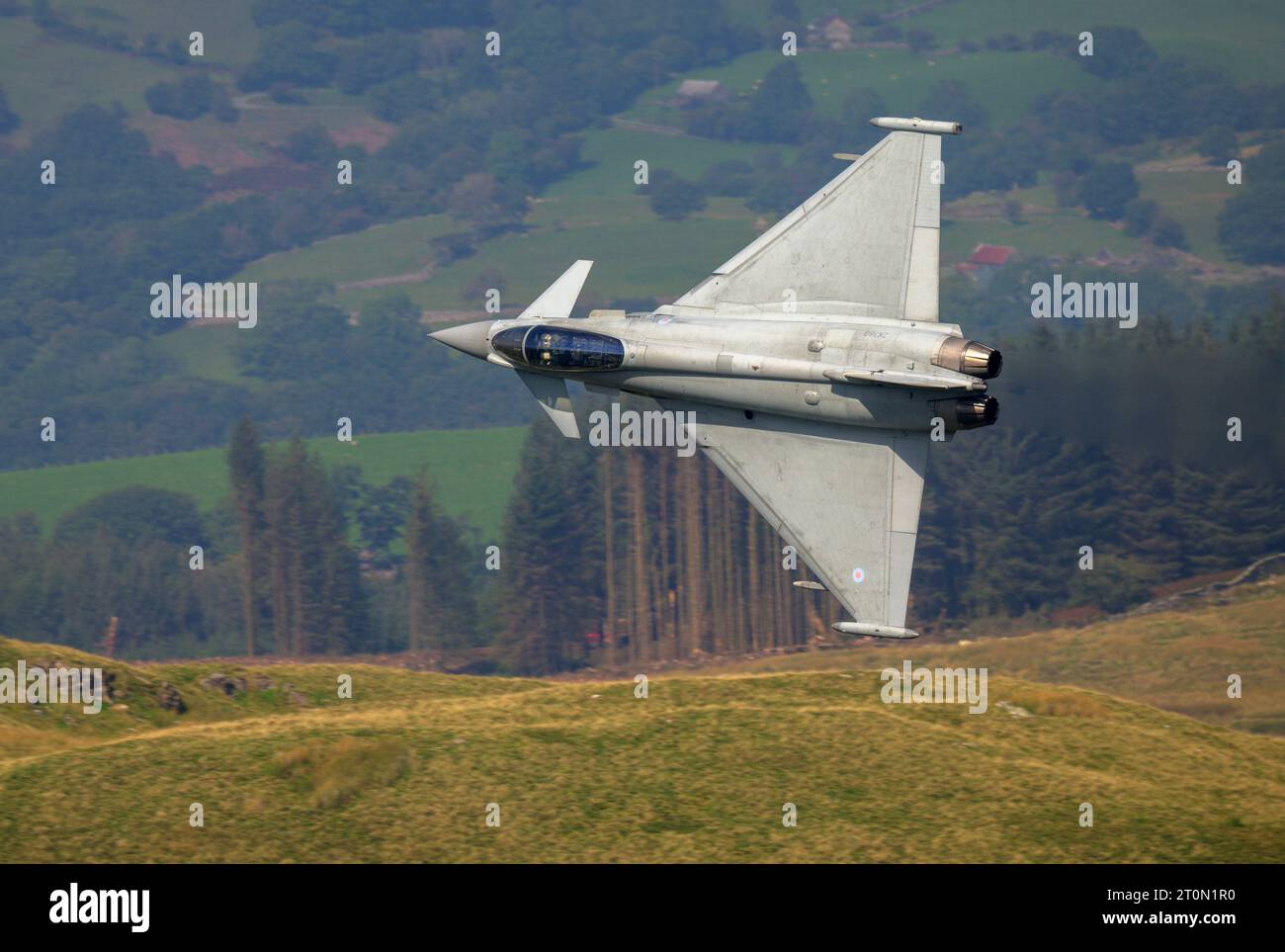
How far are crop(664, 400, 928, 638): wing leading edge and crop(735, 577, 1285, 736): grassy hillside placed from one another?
48332mm

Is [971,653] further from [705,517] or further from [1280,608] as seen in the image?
[705,517]

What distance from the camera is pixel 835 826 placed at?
134 feet

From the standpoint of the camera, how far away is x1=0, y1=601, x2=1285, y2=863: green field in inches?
1570

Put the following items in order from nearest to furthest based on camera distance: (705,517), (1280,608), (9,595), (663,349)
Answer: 1. (663,349)
2. (1280,608)
3. (705,517)
4. (9,595)

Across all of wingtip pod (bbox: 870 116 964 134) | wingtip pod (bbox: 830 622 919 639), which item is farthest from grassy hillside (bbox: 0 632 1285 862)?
wingtip pod (bbox: 870 116 964 134)

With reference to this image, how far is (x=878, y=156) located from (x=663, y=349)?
786 cm

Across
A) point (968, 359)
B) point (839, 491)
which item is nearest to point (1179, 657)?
point (839, 491)

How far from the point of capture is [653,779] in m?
43.3

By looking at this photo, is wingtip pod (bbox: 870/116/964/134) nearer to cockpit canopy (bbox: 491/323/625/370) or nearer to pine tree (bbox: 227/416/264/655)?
cockpit canopy (bbox: 491/323/625/370)

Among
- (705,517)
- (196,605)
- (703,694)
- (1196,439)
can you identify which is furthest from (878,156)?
(196,605)

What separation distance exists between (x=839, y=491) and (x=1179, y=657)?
180 ft

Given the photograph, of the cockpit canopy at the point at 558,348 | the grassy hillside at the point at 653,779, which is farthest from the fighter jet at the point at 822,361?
the grassy hillside at the point at 653,779

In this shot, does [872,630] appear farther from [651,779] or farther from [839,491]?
[651,779]

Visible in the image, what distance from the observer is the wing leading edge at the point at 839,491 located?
1718 inches
